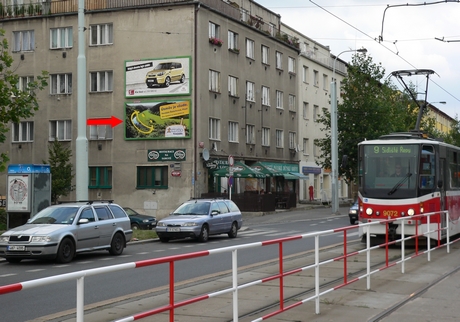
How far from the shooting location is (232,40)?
48562 millimetres

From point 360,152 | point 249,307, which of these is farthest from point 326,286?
point 360,152

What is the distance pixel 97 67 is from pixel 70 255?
98.7 ft

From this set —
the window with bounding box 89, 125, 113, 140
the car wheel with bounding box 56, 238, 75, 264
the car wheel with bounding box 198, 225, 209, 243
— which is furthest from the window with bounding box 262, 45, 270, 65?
the car wheel with bounding box 56, 238, 75, 264

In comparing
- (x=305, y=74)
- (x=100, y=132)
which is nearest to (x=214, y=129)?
(x=100, y=132)

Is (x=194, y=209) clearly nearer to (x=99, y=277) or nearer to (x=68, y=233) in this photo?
(x=68, y=233)

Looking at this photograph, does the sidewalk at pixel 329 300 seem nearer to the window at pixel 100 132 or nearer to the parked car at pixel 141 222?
the parked car at pixel 141 222

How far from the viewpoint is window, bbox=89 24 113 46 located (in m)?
46.2

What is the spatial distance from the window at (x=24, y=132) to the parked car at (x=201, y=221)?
2551 centimetres

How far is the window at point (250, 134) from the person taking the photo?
165ft

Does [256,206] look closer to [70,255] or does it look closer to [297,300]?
[70,255]

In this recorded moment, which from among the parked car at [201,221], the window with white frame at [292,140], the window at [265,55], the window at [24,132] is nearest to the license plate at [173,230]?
the parked car at [201,221]

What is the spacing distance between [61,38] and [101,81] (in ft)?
13.8

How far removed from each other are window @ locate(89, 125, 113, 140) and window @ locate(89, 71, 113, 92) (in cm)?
231

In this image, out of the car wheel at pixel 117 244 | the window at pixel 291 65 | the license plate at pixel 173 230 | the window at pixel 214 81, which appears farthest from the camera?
the window at pixel 291 65
